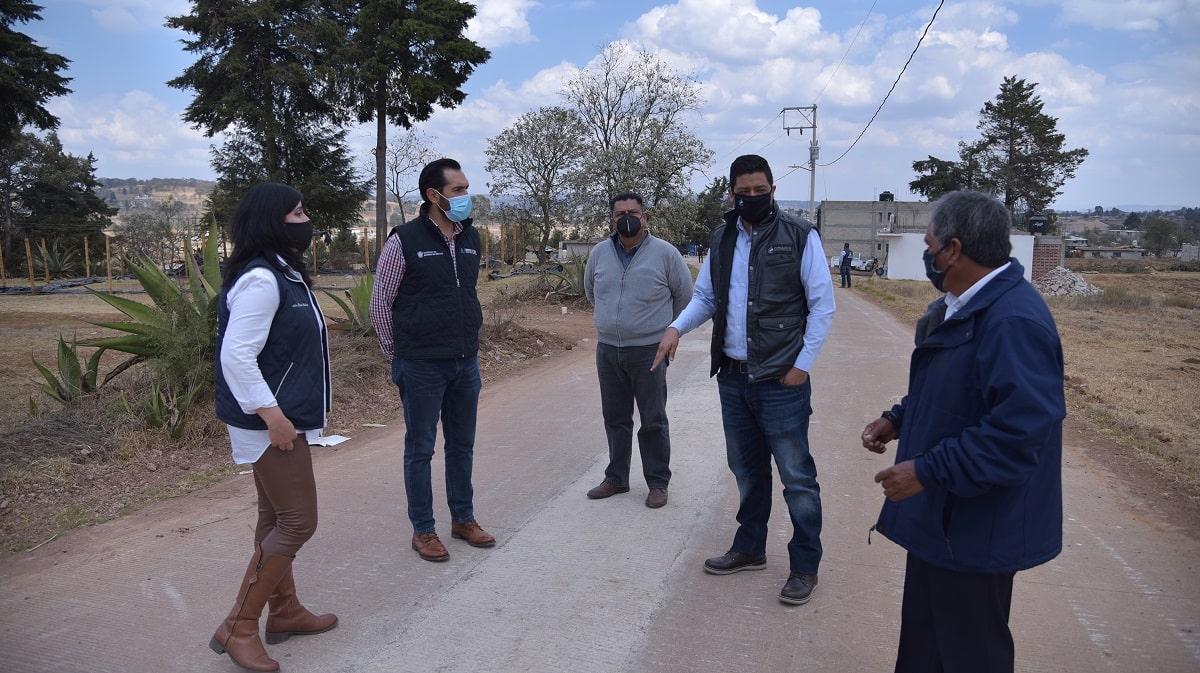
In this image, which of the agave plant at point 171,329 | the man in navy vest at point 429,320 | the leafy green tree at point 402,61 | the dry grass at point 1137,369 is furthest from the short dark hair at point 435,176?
the leafy green tree at point 402,61

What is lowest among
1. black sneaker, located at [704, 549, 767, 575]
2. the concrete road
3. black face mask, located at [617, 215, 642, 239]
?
the concrete road

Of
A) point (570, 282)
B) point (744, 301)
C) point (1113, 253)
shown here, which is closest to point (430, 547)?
point (744, 301)

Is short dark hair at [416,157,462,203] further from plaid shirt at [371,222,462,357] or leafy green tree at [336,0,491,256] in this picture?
leafy green tree at [336,0,491,256]

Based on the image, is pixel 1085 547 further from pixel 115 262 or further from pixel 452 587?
pixel 115 262

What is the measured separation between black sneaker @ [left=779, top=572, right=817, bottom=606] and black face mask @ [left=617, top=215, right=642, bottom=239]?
2314 millimetres

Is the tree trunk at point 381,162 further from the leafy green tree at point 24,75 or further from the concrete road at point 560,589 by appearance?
the concrete road at point 560,589

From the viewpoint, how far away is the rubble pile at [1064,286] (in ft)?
103

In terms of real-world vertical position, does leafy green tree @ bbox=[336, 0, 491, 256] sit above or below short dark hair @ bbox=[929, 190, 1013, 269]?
above

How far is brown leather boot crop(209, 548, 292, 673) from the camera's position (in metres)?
3.12

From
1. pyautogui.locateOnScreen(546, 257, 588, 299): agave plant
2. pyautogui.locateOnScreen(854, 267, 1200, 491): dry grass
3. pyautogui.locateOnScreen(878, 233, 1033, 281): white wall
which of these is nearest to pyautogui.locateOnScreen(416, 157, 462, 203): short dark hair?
pyautogui.locateOnScreen(854, 267, 1200, 491): dry grass

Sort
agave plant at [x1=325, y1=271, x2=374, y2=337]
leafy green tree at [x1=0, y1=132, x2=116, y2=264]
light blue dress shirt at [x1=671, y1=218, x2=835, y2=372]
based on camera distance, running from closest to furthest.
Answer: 1. light blue dress shirt at [x1=671, y1=218, x2=835, y2=372]
2. agave plant at [x1=325, y1=271, x2=374, y2=337]
3. leafy green tree at [x1=0, y1=132, x2=116, y2=264]

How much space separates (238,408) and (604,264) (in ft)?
8.97

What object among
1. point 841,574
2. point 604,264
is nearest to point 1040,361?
point 841,574

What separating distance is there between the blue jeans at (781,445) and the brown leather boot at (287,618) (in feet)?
6.98
